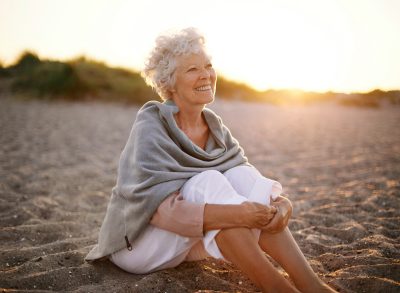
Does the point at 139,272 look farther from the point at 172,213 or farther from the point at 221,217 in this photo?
the point at 221,217

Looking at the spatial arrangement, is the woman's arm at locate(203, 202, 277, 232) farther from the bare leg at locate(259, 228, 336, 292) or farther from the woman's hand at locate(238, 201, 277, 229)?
the bare leg at locate(259, 228, 336, 292)

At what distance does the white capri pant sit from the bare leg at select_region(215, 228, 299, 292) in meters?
0.06

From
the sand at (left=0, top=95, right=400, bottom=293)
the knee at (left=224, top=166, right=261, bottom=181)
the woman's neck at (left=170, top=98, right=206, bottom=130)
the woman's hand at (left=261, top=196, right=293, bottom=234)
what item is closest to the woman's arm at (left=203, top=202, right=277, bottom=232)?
the woman's hand at (left=261, top=196, right=293, bottom=234)

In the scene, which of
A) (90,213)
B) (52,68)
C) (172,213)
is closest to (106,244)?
(172,213)

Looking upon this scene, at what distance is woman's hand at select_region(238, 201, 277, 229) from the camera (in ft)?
6.86

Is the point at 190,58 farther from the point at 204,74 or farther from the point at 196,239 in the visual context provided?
the point at 196,239

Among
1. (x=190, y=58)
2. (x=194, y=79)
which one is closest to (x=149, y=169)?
(x=194, y=79)

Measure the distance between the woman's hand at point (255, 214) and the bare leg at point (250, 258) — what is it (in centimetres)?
5

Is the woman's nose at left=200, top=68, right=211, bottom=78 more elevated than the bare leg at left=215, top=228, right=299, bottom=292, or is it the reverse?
the woman's nose at left=200, top=68, right=211, bottom=78

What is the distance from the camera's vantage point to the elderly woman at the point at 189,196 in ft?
6.89

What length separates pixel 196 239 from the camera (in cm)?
235

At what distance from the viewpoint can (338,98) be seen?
867 inches

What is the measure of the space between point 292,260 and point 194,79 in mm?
1277

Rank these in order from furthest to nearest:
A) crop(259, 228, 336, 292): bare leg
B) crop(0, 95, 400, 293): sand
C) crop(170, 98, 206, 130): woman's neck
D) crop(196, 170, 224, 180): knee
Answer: crop(170, 98, 206, 130): woman's neck < crop(0, 95, 400, 293): sand < crop(196, 170, 224, 180): knee < crop(259, 228, 336, 292): bare leg
